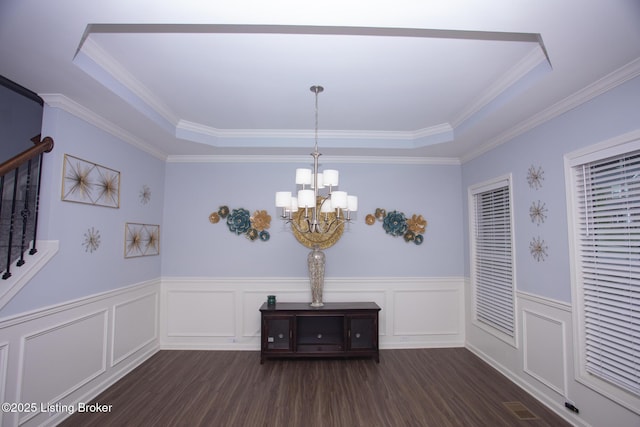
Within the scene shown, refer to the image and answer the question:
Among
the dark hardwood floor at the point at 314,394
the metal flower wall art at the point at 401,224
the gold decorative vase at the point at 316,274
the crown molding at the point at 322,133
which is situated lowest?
the dark hardwood floor at the point at 314,394

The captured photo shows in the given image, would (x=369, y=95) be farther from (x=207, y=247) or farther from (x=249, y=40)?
(x=207, y=247)

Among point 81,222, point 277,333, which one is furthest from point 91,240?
point 277,333

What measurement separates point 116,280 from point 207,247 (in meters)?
1.16

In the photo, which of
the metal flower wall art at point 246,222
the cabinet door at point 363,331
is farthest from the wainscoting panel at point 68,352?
the cabinet door at point 363,331

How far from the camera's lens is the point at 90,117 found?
2.85 meters

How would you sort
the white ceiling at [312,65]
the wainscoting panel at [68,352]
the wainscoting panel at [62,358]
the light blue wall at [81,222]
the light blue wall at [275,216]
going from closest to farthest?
the white ceiling at [312,65] → the wainscoting panel at [68,352] → the wainscoting panel at [62,358] → the light blue wall at [81,222] → the light blue wall at [275,216]

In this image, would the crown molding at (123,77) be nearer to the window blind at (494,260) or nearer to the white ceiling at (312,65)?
the white ceiling at (312,65)

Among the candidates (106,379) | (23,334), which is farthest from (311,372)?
(23,334)

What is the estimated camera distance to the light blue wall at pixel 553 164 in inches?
87.2

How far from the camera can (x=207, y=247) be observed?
423cm

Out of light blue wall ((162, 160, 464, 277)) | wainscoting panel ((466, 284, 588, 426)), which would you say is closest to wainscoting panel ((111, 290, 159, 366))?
light blue wall ((162, 160, 464, 277))

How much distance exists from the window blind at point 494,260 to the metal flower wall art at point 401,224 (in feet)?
2.29

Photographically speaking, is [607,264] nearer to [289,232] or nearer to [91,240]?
[289,232]

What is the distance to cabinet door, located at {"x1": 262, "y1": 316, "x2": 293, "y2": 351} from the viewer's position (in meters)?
3.71
